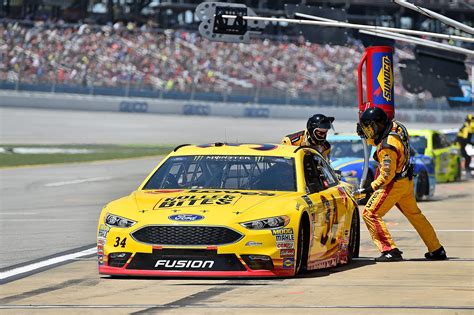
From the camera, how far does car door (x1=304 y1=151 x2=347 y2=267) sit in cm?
1103

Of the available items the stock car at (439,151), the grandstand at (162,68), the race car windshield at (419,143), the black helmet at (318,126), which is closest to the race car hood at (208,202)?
the black helmet at (318,126)

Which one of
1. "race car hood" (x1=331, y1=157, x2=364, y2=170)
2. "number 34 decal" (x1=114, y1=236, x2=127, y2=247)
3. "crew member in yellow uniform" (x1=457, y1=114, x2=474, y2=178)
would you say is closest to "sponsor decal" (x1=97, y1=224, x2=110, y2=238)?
"number 34 decal" (x1=114, y1=236, x2=127, y2=247)

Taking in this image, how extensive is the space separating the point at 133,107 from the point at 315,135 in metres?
44.1

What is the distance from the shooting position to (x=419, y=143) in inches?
1086

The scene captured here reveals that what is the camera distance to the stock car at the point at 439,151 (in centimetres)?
2748

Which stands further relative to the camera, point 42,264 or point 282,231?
point 42,264

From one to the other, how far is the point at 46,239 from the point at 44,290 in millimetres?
5224

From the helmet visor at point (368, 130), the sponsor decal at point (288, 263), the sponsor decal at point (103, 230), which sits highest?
the helmet visor at point (368, 130)

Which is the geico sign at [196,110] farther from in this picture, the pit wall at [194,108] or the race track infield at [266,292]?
the race track infield at [266,292]

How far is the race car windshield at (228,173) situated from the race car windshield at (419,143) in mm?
16056

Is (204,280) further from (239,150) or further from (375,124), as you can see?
(375,124)

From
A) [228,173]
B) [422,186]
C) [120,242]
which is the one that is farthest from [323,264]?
[422,186]

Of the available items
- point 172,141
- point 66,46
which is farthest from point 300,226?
point 66,46

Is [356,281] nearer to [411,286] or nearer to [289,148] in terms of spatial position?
[411,286]
